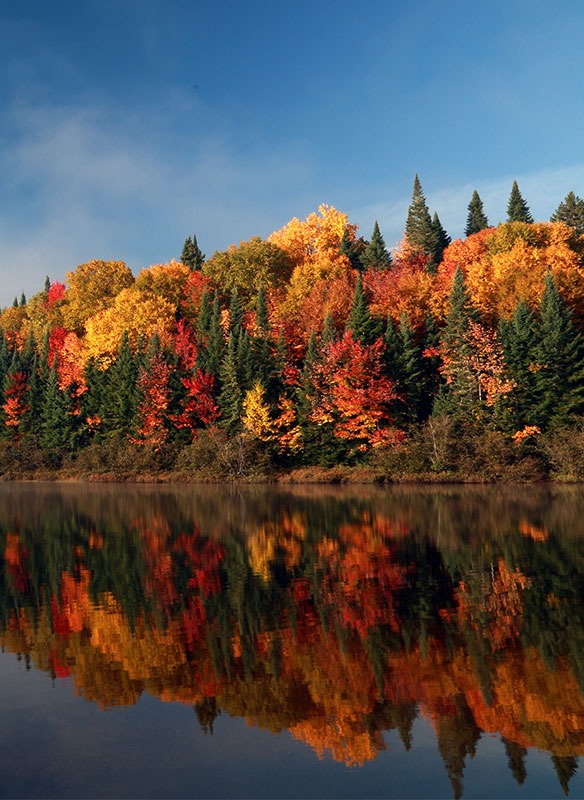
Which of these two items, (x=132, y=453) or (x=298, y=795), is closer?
(x=298, y=795)

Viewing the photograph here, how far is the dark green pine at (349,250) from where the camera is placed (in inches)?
4444

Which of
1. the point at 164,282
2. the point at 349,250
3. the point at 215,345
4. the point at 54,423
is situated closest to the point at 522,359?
the point at 215,345

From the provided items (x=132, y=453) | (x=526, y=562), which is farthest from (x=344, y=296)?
(x=526, y=562)

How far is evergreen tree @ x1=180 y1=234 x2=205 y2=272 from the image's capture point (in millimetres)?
142663

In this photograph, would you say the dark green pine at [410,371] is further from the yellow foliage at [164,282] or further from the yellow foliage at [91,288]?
the yellow foliage at [91,288]

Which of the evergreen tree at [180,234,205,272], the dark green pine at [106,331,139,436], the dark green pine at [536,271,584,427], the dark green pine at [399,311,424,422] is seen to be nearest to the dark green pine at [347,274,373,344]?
the dark green pine at [399,311,424,422]

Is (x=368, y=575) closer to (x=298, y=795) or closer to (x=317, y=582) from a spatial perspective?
(x=317, y=582)

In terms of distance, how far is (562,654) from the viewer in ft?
34.1

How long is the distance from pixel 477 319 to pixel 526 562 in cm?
5438

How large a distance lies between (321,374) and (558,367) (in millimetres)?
24349

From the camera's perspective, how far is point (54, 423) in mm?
86875

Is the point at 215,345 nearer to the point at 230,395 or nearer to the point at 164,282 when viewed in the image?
the point at 230,395

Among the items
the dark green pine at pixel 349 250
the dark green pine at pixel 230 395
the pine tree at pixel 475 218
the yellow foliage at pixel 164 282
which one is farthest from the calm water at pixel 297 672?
the pine tree at pixel 475 218

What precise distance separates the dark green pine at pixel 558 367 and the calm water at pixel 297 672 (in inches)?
1654
